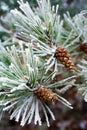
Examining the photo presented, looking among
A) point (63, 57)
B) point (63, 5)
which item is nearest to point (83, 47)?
point (63, 57)

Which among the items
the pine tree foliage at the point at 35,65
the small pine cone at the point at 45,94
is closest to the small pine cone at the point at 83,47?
the pine tree foliage at the point at 35,65

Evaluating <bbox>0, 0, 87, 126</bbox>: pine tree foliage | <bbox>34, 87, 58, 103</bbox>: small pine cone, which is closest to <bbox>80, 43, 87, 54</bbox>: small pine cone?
<bbox>0, 0, 87, 126</bbox>: pine tree foliage

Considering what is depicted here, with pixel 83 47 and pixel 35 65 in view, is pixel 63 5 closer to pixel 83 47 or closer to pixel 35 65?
pixel 83 47

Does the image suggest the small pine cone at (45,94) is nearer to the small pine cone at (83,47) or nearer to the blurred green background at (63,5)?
the small pine cone at (83,47)

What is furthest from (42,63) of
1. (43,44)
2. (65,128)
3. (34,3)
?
(65,128)

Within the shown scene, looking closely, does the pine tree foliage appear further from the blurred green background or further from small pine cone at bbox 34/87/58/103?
the blurred green background

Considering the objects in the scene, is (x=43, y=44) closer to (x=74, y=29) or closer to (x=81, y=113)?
(x=74, y=29)

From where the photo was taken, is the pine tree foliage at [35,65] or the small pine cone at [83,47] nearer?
the pine tree foliage at [35,65]

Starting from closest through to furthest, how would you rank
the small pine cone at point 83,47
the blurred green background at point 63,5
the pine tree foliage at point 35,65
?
the pine tree foliage at point 35,65 → the small pine cone at point 83,47 → the blurred green background at point 63,5

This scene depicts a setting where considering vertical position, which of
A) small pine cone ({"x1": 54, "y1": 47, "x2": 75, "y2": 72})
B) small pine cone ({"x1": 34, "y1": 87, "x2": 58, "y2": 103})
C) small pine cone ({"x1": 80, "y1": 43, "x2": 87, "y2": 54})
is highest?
small pine cone ({"x1": 80, "y1": 43, "x2": 87, "y2": 54})

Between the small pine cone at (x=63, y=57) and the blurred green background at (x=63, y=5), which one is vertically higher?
the blurred green background at (x=63, y=5)

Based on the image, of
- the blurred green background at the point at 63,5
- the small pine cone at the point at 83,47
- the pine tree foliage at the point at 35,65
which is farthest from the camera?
the blurred green background at the point at 63,5

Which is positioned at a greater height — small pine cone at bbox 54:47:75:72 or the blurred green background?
the blurred green background
